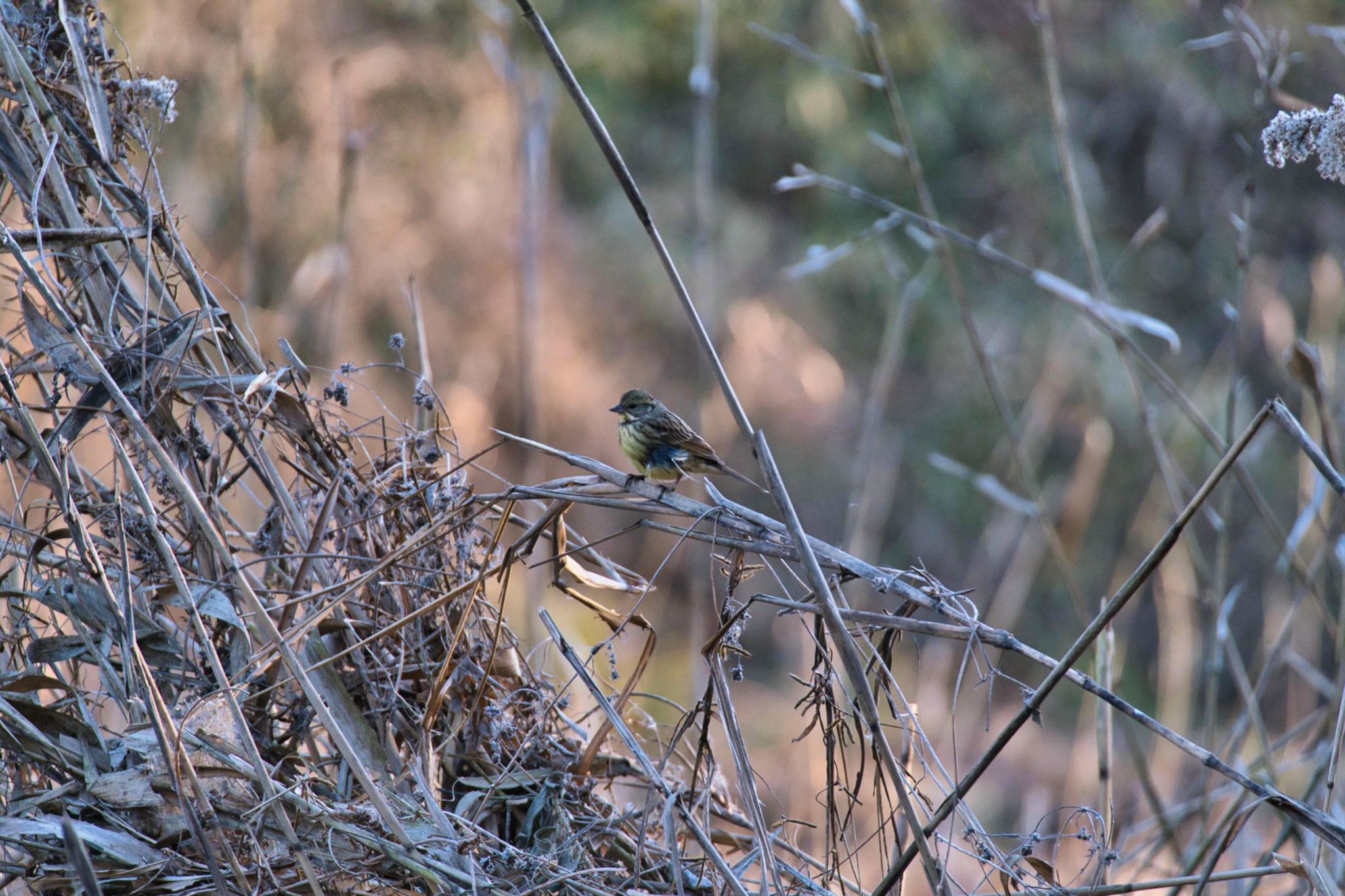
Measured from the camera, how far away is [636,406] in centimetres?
300

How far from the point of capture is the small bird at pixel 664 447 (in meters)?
2.75

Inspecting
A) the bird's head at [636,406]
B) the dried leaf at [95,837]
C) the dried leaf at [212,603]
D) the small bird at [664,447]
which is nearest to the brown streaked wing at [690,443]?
the small bird at [664,447]

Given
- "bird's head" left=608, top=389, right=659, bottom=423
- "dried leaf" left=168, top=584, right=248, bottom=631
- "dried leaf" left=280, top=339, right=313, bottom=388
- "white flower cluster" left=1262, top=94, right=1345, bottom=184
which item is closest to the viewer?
"white flower cluster" left=1262, top=94, right=1345, bottom=184

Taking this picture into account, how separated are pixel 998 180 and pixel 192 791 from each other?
Answer: 9596 mm

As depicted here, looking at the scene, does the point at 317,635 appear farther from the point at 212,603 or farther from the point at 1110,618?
the point at 1110,618

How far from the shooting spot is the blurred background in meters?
7.22

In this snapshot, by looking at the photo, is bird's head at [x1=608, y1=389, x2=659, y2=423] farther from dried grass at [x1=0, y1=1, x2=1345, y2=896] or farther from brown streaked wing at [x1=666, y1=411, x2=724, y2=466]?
dried grass at [x1=0, y1=1, x2=1345, y2=896]

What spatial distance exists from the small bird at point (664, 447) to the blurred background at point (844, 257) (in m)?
3.50

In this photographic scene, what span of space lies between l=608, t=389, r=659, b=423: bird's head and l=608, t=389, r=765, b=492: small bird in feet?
0.10

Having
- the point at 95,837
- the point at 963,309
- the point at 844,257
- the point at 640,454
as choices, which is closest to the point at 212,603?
A: the point at 95,837

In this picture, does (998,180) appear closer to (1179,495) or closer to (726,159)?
(726,159)

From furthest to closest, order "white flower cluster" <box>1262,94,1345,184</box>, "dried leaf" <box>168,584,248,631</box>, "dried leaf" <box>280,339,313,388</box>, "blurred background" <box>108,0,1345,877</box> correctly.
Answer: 1. "blurred background" <box>108,0,1345,877</box>
2. "dried leaf" <box>280,339,313,388</box>
3. "dried leaf" <box>168,584,248,631</box>
4. "white flower cluster" <box>1262,94,1345,184</box>

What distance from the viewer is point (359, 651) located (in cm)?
165

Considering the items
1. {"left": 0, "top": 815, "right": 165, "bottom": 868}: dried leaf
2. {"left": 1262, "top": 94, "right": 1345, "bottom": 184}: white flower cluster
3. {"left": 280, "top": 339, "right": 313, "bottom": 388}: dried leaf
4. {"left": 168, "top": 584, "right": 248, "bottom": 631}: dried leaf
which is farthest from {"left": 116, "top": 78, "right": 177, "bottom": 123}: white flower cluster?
{"left": 1262, "top": 94, "right": 1345, "bottom": 184}: white flower cluster
